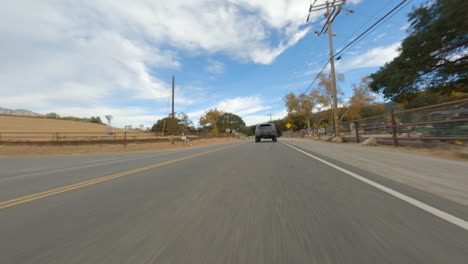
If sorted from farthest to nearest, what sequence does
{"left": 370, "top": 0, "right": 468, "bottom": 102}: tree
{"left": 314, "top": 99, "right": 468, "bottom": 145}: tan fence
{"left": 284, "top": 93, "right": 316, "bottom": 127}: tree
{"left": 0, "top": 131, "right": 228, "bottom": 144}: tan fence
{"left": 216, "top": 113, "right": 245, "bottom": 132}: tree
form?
{"left": 216, "top": 113, "right": 245, "bottom": 132}: tree → {"left": 284, "top": 93, "right": 316, "bottom": 127}: tree → {"left": 0, "top": 131, "right": 228, "bottom": 144}: tan fence → {"left": 370, "top": 0, "right": 468, "bottom": 102}: tree → {"left": 314, "top": 99, "right": 468, "bottom": 145}: tan fence

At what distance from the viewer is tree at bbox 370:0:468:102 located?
42.7 feet

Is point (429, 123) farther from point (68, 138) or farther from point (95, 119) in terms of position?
point (95, 119)

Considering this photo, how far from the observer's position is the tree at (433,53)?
42.7 ft

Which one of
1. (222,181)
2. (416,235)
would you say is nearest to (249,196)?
(222,181)

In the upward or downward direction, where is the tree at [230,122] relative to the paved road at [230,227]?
upward

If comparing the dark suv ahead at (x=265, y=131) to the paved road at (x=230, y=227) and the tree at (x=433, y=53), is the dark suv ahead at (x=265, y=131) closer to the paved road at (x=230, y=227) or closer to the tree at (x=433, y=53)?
the tree at (x=433, y=53)

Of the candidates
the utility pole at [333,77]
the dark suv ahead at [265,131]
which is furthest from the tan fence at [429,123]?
the dark suv ahead at [265,131]

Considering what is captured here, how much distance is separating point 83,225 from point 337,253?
275cm

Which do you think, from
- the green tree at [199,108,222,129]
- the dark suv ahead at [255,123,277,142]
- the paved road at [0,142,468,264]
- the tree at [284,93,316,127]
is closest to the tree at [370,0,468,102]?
the dark suv ahead at [255,123,277,142]

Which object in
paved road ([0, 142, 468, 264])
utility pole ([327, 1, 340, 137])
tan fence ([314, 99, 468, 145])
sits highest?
utility pole ([327, 1, 340, 137])

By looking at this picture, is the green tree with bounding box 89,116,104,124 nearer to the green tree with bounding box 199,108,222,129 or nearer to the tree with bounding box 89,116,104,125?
the tree with bounding box 89,116,104,125

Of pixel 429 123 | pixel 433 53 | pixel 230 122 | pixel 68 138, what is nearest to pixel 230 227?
pixel 429 123

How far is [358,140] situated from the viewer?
1530 centimetres

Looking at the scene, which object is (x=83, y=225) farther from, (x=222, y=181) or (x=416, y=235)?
(x=416, y=235)
